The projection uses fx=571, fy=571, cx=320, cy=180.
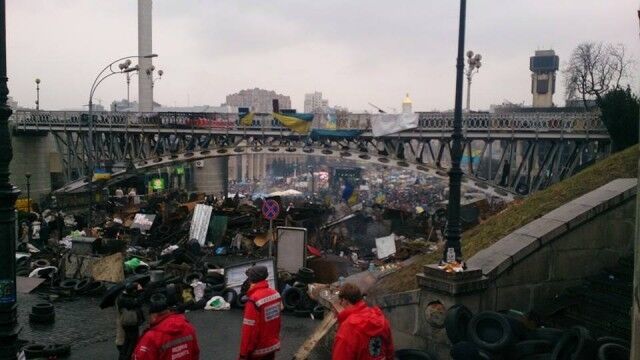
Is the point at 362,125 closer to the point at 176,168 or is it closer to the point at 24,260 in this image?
the point at 24,260

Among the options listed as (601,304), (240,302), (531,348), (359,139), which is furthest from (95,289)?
(359,139)

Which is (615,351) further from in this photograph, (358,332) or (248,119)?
(248,119)

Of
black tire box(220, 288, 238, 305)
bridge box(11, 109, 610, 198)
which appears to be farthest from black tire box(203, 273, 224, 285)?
bridge box(11, 109, 610, 198)

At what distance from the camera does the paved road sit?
33.0 ft

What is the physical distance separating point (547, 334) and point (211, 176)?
2402 inches

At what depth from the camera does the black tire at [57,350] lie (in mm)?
9570

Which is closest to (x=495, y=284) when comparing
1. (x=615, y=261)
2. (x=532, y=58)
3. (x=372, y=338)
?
(x=615, y=261)

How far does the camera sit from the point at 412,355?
7.41 metres

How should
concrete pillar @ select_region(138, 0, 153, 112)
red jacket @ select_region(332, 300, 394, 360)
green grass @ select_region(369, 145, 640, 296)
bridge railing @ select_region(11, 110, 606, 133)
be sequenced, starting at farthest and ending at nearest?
concrete pillar @ select_region(138, 0, 153, 112), bridge railing @ select_region(11, 110, 606, 133), green grass @ select_region(369, 145, 640, 296), red jacket @ select_region(332, 300, 394, 360)

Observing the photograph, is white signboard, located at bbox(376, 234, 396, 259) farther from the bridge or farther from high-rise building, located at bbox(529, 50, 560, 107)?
high-rise building, located at bbox(529, 50, 560, 107)

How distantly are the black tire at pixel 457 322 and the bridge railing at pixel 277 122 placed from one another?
859 inches

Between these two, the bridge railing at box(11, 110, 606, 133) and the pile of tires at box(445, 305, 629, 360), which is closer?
the pile of tires at box(445, 305, 629, 360)

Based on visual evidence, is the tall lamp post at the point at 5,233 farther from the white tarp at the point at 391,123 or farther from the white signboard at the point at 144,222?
the white tarp at the point at 391,123

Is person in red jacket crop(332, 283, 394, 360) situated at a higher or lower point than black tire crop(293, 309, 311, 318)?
higher
